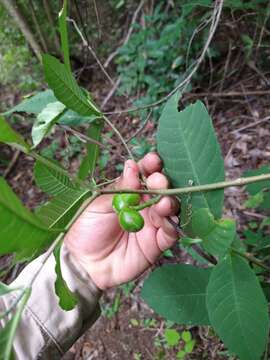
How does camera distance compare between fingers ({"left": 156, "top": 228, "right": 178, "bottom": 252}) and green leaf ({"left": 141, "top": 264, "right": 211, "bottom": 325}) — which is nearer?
→ green leaf ({"left": 141, "top": 264, "right": 211, "bottom": 325})

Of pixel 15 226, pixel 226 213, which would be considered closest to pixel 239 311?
pixel 15 226

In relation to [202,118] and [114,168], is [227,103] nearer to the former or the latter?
[114,168]

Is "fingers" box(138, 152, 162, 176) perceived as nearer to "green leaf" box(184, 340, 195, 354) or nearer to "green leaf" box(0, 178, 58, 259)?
"green leaf" box(0, 178, 58, 259)

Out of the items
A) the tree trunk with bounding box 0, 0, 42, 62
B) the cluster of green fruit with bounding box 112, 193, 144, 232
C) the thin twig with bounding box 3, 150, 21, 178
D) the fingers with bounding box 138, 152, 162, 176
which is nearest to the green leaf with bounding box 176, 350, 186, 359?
the fingers with bounding box 138, 152, 162, 176

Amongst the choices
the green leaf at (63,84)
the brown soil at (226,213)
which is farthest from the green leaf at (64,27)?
the brown soil at (226,213)

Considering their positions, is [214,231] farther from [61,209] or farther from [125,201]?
[61,209]

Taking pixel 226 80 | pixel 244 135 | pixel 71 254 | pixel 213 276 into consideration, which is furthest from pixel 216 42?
pixel 213 276
